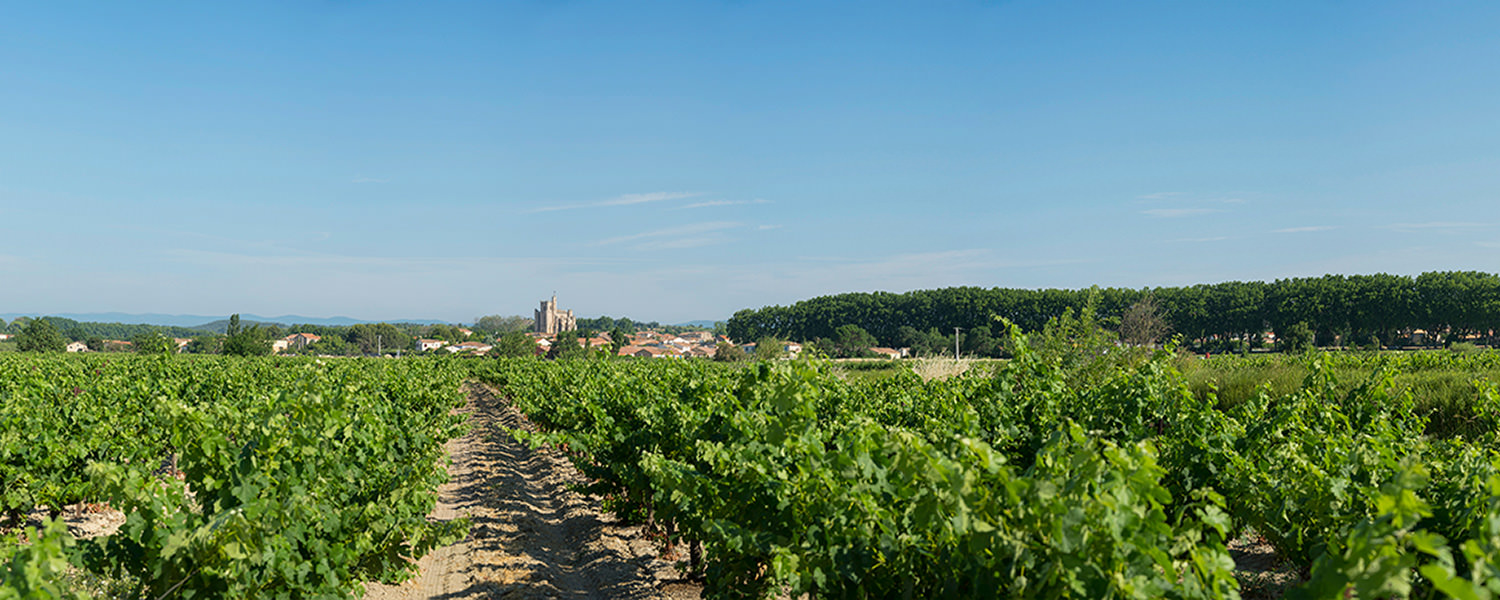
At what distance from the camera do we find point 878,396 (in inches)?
359

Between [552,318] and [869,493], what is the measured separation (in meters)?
185

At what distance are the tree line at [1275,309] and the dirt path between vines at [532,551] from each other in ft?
150

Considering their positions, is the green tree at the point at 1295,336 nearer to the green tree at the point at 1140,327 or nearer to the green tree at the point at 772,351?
the green tree at the point at 1140,327

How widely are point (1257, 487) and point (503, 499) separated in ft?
28.2

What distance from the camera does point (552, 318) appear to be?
598ft


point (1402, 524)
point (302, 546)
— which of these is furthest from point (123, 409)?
point (1402, 524)

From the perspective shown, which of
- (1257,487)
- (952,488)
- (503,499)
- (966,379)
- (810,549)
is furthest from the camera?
(503,499)

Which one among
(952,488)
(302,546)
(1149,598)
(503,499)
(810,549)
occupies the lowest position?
(503,499)

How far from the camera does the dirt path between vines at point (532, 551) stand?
643cm

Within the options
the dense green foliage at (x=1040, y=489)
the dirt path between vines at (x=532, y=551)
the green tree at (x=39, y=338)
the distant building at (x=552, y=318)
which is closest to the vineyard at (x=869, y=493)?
the dense green foliage at (x=1040, y=489)

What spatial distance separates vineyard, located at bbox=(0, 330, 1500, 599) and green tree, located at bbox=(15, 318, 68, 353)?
73.1 m

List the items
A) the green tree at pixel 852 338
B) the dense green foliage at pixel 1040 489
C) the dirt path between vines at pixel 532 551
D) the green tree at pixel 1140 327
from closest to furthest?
the dense green foliage at pixel 1040 489, the dirt path between vines at pixel 532 551, the green tree at pixel 1140 327, the green tree at pixel 852 338

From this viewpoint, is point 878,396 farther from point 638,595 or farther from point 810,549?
point 810,549

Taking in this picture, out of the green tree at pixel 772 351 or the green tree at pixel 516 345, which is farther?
the green tree at pixel 516 345
